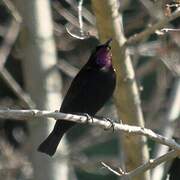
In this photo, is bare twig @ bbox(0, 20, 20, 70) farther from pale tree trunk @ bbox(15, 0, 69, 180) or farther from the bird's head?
the bird's head

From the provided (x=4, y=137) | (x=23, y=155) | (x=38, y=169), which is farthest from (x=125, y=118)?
(x=4, y=137)

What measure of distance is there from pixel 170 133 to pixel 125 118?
2.31 ft

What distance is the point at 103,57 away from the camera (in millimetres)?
4734

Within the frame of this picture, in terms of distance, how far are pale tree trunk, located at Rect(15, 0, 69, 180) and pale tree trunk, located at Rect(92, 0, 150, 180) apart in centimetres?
85

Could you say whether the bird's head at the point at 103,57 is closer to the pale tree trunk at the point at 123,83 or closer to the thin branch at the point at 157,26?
the pale tree trunk at the point at 123,83

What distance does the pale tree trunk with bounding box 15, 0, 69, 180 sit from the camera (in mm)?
5504

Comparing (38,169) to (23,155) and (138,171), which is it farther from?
(23,155)

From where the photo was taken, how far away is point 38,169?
5484 millimetres

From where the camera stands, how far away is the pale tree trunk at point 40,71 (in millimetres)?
5504

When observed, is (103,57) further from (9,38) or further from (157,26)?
(9,38)

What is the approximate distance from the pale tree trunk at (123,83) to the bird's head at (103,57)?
37mm

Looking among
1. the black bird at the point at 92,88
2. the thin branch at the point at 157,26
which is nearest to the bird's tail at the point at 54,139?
the black bird at the point at 92,88

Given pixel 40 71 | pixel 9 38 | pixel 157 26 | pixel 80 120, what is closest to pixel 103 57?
pixel 157 26

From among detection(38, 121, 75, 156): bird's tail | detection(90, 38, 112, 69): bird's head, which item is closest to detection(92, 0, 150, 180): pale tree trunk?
detection(90, 38, 112, 69): bird's head
